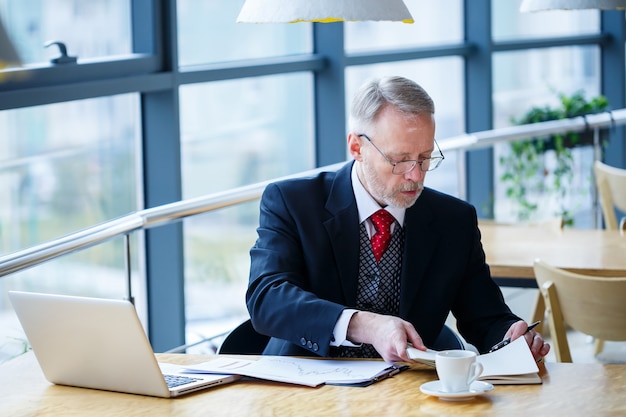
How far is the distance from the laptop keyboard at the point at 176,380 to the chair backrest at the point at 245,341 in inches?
14.6

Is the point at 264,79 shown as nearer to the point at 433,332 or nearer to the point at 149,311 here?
the point at 149,311

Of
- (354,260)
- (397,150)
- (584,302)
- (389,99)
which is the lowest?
(584,302)

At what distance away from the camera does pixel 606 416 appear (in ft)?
6.16

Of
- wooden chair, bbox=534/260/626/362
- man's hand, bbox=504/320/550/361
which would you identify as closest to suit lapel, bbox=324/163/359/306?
man's hand, bbox=504/320/550/361

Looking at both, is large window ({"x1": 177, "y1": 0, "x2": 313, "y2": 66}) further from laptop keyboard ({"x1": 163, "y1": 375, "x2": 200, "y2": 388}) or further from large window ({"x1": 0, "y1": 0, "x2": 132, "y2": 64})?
laptop keyboard ({"x1": 163, "y1": 375, "x2": 200, "y2": 388})

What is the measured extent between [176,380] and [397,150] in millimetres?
748

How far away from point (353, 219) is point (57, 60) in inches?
52.4

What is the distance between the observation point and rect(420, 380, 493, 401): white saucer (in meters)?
1.98

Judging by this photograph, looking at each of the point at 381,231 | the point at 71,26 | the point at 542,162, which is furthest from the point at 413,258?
the point at 542,162

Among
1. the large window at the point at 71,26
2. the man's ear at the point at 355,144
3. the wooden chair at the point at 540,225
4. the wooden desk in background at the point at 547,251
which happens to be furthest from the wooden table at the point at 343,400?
the wooden chair at the point at 540,225

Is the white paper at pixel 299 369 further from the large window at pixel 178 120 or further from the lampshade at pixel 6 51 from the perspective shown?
the large window at pixel 178 120

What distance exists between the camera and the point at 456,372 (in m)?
2.00

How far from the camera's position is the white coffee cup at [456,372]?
2.00m

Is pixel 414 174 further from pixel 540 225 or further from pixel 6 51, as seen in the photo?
pixel 540 225
